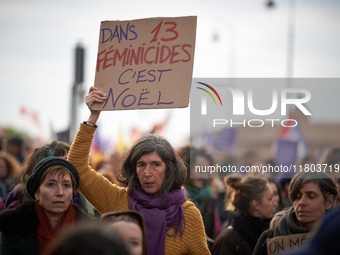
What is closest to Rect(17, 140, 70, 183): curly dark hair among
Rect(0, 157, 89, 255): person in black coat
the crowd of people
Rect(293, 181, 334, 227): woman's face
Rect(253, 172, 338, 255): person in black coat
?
the crowd of people

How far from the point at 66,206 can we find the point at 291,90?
2.38 meters

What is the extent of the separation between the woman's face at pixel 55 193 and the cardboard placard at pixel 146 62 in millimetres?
575

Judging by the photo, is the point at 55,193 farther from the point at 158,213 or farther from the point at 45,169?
the point at 158,213

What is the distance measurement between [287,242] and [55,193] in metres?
1.58

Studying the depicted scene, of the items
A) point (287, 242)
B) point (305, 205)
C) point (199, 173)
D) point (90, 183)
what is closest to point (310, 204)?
point (305, 205)

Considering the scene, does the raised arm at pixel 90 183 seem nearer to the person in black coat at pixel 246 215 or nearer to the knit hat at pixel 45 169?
the knit hat at pixel 45 169

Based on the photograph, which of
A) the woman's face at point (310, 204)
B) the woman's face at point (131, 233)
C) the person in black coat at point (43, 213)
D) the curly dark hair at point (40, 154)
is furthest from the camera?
the curly dark hair at point (40, 154)

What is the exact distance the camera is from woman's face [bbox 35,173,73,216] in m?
3.72

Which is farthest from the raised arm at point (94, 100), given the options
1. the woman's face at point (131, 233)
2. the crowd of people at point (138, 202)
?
the woman's face at point (131, 233)

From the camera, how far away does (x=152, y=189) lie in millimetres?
3768

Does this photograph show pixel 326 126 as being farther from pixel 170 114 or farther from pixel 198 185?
pixel 198 185

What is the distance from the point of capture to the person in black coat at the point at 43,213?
3.56 metres

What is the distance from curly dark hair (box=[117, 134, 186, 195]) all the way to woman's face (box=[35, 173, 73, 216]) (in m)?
0.40

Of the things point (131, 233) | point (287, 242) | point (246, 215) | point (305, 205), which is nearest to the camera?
point (131, 233)
